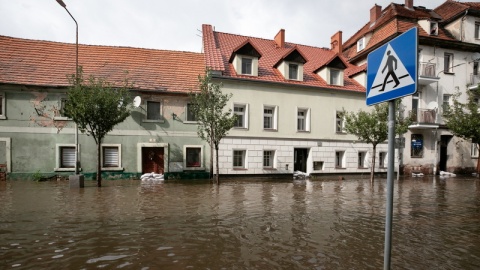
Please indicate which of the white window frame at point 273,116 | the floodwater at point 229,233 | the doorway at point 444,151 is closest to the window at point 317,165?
the white window frame at point 273,116

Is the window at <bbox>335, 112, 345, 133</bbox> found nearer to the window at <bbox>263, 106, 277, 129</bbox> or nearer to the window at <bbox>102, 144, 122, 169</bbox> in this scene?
the window at <bbox>263, 106, 277, 129</bbox>

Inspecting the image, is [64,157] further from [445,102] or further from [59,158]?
[445,102]

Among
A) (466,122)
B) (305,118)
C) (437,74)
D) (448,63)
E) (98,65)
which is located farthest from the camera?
(448,63)

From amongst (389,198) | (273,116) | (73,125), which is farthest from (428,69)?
(73,125)

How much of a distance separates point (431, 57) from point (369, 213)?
19.9 meters

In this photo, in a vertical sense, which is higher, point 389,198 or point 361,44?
point 361,44

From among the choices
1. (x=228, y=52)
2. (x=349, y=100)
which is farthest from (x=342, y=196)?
(x=228, y=52)

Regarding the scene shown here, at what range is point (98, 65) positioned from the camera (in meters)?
17.7

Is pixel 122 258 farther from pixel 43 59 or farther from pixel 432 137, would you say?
pixel 432 137

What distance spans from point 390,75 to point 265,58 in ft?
62.4

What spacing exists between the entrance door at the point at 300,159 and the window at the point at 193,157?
23.4 ft

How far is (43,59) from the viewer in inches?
667

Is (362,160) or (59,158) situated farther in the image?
(362,160)

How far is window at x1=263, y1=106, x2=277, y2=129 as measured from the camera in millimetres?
18297
